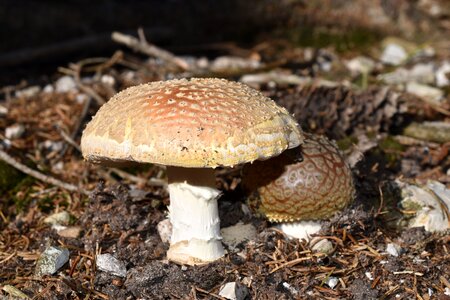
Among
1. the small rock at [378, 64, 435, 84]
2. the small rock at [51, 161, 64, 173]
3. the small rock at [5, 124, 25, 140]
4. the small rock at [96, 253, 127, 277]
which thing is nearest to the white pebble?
the small rock at [96, 253, 127, 277]

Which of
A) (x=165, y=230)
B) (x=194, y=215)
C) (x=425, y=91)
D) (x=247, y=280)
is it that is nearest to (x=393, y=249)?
(x=247, y=280)

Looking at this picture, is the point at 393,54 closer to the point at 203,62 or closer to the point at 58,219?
the point at 203,62

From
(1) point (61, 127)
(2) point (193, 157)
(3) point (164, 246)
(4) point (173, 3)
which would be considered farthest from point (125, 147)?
(4) point (173, 3)

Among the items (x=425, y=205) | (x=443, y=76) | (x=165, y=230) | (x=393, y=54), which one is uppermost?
(x=165, y=230)

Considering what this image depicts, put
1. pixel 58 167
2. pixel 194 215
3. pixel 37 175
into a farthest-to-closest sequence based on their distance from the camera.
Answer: pixel 58 167 < pixel 37 175 < pixel 194 215

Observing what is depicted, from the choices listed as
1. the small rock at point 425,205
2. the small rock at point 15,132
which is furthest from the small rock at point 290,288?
the small rock at point 15,132

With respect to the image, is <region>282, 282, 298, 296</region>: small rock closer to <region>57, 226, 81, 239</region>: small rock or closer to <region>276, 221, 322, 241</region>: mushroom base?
<region>276, 221, 322, 241</region>: mushroom base

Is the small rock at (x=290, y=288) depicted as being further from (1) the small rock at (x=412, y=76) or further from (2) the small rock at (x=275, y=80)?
(1) the small rock at (x=412, y=76)
